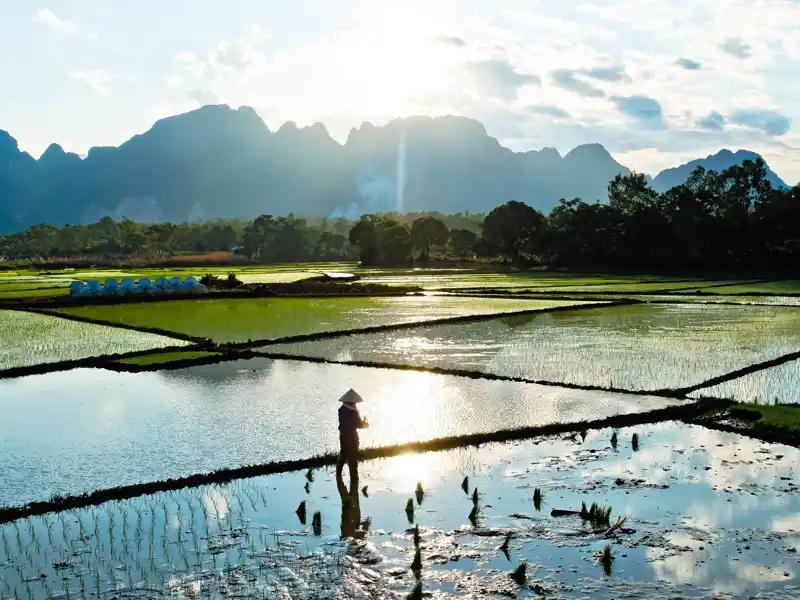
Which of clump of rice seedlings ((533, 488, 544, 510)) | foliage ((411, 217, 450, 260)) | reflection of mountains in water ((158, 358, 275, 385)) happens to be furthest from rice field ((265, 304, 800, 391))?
foliage ((411, 217, 450, 260))

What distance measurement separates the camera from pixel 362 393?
→ 47.9 feet

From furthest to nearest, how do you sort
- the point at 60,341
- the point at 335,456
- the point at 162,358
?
the point at 60,341, the point at 162,358, the point at 335,456

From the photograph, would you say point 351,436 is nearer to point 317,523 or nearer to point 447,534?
point 317,523

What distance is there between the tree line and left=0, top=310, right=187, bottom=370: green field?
49.6 meters

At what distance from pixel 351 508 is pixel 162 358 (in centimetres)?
1179

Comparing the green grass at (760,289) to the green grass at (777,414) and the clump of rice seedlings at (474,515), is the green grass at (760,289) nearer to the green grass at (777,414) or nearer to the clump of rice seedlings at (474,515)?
the green grass at (777,414)

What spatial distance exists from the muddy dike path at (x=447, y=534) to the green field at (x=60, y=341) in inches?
465

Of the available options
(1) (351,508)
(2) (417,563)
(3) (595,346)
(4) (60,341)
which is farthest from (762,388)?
(4) (60,341)

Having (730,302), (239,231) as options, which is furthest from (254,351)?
(239,231)

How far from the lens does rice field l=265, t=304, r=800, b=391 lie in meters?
16.3

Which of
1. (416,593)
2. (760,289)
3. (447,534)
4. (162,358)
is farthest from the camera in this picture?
(760,289)

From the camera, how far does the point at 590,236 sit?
68062 mm

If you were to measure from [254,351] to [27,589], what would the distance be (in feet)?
45.3

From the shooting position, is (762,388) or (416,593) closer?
(416,593)
